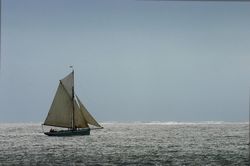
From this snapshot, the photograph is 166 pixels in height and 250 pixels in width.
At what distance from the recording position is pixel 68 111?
23500 mm

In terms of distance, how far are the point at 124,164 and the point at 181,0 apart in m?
6.37

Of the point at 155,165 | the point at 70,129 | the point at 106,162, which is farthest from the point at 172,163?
the point at 70,129

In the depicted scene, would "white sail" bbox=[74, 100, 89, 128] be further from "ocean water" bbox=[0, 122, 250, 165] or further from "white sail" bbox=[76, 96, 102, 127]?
"ocean water" bbox=[0, 122, 250, 165]

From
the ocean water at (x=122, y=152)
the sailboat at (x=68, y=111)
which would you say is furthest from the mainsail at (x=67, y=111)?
the ocean water at (x=122, y=152)

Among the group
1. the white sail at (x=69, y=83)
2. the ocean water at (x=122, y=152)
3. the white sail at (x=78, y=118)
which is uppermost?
the white sail at (x=69, y=83)

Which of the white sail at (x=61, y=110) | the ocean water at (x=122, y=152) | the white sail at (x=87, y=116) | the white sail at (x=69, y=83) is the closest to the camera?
the ocean water at (x=122, y=152)

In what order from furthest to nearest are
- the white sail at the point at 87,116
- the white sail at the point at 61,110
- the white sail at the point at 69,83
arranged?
the white sail at the point at 69,83
the white sail at the point at 87,116
the white sail at the point at 61,110

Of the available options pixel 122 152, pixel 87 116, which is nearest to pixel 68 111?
pixel 87 116

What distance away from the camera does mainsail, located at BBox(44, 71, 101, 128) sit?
22.5 meters

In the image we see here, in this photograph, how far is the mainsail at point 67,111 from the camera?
22531mm

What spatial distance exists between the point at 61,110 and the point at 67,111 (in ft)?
1.87

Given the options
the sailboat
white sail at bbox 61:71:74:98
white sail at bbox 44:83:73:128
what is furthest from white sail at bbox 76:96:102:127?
white sail at bbox 61:71:74:98

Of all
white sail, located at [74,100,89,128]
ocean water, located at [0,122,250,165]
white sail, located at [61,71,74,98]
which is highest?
white sail, located at [61,71,74,98]

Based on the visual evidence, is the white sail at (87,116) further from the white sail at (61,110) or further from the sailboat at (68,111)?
the white sail at (61,110)
